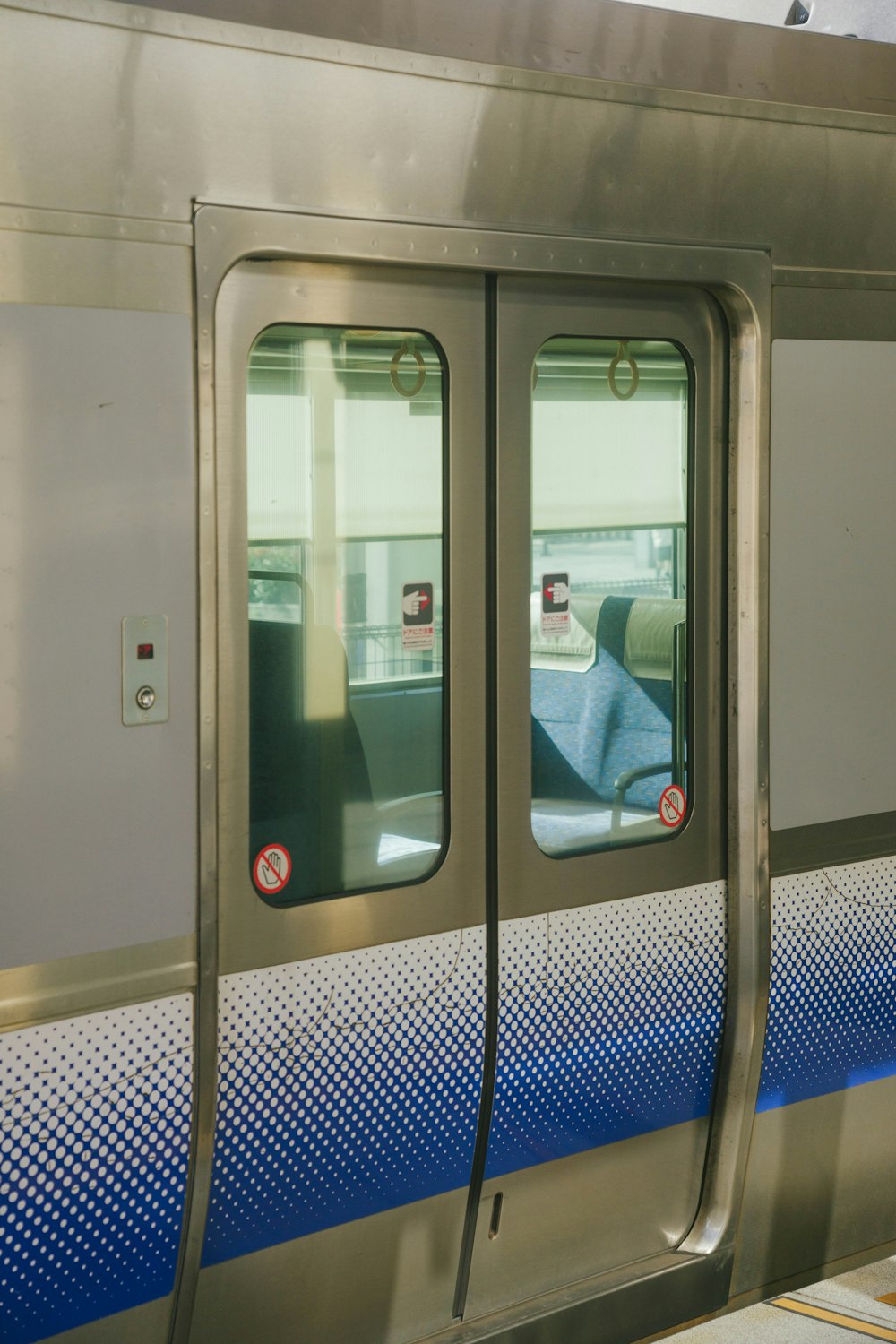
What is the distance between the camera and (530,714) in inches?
117

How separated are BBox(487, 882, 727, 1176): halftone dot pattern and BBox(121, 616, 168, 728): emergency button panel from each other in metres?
0.94

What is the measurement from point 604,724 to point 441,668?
0.47m

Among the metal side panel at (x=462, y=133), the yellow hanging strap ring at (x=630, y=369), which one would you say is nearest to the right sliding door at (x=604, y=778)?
the yellow hanging strap ring at (x=630, y=369)

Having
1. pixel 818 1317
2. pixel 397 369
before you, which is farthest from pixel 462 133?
pixel 818 1317

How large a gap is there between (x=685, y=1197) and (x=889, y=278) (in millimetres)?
2269

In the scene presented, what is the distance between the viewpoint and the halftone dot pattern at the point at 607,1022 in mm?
3008

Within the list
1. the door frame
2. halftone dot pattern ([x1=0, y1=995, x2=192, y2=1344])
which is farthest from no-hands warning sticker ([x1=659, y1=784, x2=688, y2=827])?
halftone dot pattern ([x1=0, y1=995, x2=192, y2=1344])

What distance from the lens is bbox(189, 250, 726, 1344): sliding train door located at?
2658mm

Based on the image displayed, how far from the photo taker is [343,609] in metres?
2.77

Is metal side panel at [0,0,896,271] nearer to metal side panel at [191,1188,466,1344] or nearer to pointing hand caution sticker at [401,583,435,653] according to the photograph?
pointing hand caution sticker at [401,583,435,653]

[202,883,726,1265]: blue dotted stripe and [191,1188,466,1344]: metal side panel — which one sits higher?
[202,883,726,1265]: blue dotted stripe

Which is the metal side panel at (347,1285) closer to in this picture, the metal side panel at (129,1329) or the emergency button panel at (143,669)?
the metal side panel at (129,1329)

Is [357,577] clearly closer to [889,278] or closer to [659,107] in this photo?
[659,107]

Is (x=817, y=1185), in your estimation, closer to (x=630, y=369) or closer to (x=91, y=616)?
(x=630, y=369)
